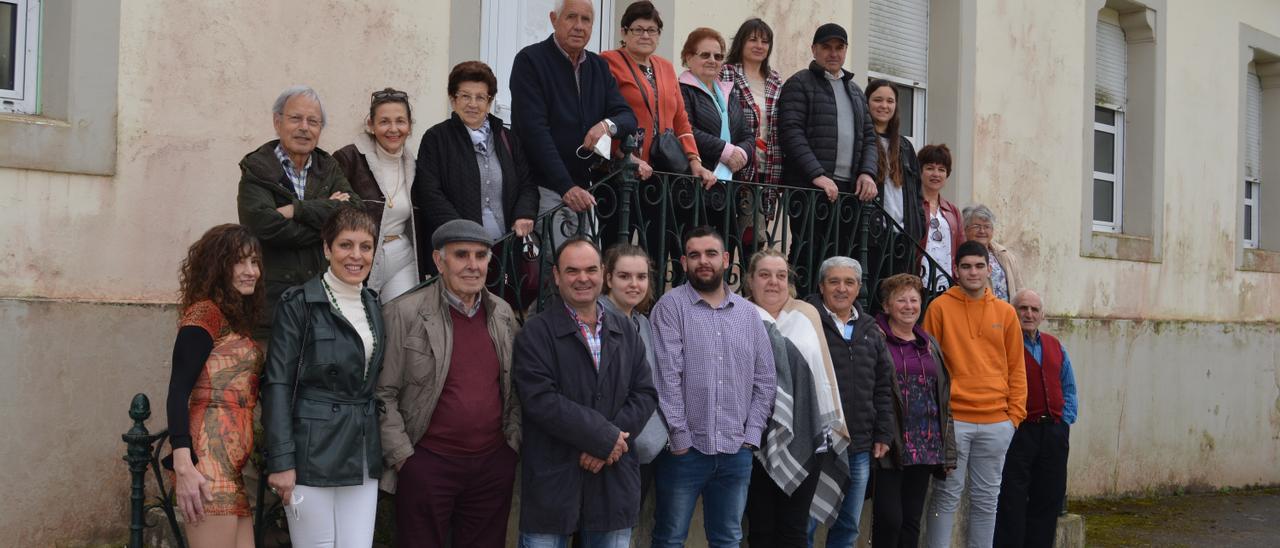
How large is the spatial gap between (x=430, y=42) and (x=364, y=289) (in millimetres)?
2731

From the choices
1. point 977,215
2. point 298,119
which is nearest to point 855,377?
point 977,215

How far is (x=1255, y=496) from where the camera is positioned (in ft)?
38.1

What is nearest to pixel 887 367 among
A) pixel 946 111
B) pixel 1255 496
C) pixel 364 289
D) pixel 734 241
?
pixel 734 241

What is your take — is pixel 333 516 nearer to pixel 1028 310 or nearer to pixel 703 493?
pixel 703 493

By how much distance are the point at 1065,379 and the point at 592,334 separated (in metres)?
3.34

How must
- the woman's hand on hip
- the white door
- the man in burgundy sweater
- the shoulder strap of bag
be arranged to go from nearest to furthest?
1. the woman's hand on hip
2. the man in burgundy sweater
3. the shoulder strap of bag
4. the white door

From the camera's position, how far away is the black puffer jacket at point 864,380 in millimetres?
5512

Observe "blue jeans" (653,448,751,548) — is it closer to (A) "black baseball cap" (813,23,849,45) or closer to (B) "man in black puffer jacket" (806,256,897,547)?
(B) "man in black puffer jacket" (806,256,897,547)

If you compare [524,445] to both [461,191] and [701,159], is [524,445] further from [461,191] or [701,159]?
[701,159]

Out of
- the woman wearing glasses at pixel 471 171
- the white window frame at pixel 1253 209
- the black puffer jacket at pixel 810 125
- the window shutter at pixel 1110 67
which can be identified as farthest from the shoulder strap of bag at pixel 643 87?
the white window frame at pixel 1253 209

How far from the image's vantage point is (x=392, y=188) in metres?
4.89

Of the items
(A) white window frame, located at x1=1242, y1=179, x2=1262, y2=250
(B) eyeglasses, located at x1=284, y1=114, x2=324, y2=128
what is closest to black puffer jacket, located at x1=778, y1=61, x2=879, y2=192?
(B) eyeglasses, located at x1=284, y1=114, x2=324, y2=128

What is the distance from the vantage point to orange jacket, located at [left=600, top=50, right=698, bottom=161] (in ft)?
18.5

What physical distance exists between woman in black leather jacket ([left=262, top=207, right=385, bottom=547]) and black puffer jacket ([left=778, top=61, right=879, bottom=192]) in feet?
8.82
